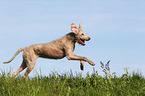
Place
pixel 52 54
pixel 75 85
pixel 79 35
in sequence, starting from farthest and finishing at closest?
pixel 52 54 → pixel 79 35 → pixel 75 85

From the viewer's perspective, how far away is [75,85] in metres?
7.03

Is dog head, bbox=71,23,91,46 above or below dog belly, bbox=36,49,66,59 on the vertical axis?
above

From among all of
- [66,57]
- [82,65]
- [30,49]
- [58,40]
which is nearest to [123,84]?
[82,65]

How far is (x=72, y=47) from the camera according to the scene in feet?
25.0

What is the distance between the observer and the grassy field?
19.6 ft

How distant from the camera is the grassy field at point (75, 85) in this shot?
5.98m

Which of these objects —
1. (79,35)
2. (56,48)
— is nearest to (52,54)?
(56,48)

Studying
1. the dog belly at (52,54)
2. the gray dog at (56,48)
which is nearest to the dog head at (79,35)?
the gray dog at (56,48)

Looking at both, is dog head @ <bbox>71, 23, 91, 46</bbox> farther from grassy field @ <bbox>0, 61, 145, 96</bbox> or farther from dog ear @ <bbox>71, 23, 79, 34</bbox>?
grassy field @ <bbox>0, 61, 145, 96</bbox>

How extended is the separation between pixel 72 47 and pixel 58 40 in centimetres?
54

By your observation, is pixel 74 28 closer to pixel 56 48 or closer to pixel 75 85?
pixel 56 48

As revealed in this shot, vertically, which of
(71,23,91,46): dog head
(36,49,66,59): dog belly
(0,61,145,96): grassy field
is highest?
(71,23,91,46): dog head

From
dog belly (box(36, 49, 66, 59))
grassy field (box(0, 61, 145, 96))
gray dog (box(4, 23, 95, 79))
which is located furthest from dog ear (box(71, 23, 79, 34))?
grassy field (box(0, 61, 145, 96))

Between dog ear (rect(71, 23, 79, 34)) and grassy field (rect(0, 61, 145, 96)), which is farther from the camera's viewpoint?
dog ear (rect(71, 23, 79, 34))
